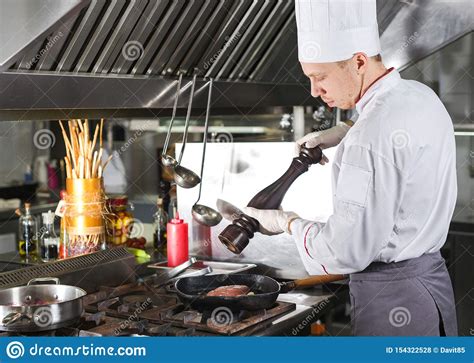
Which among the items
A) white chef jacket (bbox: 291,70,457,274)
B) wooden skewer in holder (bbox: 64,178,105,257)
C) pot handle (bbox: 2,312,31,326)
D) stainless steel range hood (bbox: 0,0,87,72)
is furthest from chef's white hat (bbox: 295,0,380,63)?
pot handle (bbox: 2,312,31,326)

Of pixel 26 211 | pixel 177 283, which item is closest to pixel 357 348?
pixel 177 283

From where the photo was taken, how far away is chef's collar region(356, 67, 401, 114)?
1.75 m

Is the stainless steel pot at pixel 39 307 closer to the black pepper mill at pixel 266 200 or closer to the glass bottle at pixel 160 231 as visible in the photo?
the black pepper mill at pixel 266 200

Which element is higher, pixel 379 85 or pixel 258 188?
pixel 379 85

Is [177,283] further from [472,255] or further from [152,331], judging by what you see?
[472,255]

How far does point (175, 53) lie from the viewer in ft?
7.29

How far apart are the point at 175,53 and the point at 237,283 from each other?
74 cm

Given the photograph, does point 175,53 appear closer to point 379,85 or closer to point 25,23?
point 25,23

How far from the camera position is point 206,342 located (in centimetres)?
162

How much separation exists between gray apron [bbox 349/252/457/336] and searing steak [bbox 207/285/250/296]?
0.28 metres

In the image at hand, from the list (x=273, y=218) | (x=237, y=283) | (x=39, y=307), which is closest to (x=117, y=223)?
(x=237, y=283)

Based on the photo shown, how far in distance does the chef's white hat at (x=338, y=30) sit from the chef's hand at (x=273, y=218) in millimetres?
408

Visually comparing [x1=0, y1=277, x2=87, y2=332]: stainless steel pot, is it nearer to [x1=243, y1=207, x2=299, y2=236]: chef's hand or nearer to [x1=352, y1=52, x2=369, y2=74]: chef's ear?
[x1=243, y1=207, x2=299, y2=236]: chef's hand

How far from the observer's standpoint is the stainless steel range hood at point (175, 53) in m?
1.83
